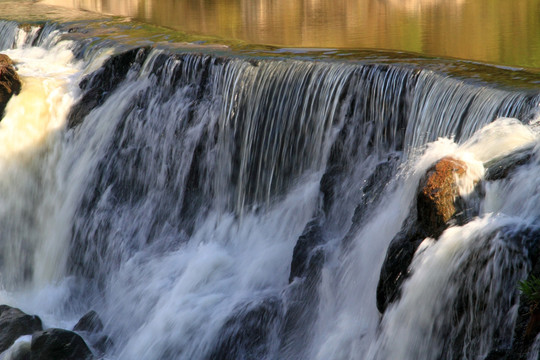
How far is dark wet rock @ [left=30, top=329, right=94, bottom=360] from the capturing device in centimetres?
832

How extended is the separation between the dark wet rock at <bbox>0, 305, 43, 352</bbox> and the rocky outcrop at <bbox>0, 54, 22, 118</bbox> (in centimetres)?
404

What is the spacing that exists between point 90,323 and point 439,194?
4.93 metres

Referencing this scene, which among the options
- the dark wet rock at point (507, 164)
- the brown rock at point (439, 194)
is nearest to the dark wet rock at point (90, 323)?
the brown rock at point (439, 194)

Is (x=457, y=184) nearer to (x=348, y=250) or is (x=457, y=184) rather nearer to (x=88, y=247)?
(x=348, y=250)

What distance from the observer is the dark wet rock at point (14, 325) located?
29.2 ft

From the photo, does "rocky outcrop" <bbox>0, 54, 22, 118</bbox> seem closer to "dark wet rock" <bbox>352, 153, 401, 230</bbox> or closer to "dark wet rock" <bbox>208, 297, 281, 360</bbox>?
"dark wet rock" <bbox>208, 297, 281, 360</bbox>

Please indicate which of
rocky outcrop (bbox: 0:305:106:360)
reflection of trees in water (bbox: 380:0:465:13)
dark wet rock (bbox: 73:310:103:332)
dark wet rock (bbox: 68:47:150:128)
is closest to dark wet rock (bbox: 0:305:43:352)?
rocky outcrop (bbox: 0:305:106:360)

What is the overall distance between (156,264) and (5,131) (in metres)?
3.98

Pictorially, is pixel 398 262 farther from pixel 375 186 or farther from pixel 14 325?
pixel 14 325

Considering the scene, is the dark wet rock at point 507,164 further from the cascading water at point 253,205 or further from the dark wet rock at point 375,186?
the dark wet rock at point 375,186

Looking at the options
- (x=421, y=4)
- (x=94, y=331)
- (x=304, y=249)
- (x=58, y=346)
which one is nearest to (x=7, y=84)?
(x=94, y=331)

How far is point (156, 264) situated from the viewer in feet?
31.3

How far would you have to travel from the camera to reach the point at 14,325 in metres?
9.06

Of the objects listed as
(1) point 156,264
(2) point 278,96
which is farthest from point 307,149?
(1) point 156,264
